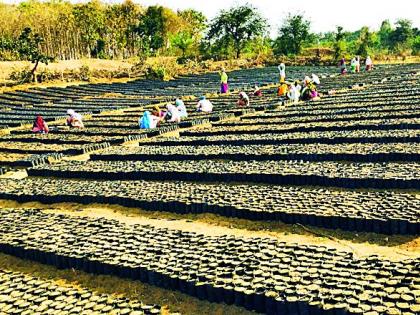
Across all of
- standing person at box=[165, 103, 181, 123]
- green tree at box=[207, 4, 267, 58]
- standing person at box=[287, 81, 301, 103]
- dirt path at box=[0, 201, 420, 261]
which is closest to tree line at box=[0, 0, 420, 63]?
green tree at box=[207, 4, 267, 58]

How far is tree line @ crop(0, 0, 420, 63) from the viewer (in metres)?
52.1

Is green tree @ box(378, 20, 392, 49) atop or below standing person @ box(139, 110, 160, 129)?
atop

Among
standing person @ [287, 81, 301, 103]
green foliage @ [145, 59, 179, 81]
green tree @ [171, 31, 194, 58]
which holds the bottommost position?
standing person @ [287, 81, 301, 103]

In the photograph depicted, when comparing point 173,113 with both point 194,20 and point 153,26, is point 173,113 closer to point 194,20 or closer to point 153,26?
point 153,26

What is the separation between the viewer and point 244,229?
741 centimetres

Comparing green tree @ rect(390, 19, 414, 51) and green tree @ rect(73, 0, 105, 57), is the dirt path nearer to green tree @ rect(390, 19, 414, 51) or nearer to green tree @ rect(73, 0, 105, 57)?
green tree @ rect(73, 0, 105, 57)

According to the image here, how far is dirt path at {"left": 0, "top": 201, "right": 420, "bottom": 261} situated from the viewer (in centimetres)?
622

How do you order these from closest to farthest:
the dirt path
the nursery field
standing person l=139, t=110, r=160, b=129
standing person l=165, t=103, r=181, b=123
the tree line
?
1. the nursery field
2. the dirt path
3. standing person l=139, t=110, r=160, b=129
4. standing person l=165, t=103, r=181, b=123
5. the tree line

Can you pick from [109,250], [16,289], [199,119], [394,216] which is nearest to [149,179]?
[109,250]

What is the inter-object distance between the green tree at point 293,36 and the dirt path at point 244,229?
1946 inches

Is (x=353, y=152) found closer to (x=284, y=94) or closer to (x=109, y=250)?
(x=109, y=250)

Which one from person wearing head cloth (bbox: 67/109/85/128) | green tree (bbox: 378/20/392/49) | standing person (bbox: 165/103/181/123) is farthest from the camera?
green tree (bbox: 378/20/392/49)

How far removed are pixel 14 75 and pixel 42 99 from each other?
1043 centimetres

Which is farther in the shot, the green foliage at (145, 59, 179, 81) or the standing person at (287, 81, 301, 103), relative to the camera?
the green foliage at (145, 59, 179, 81)
